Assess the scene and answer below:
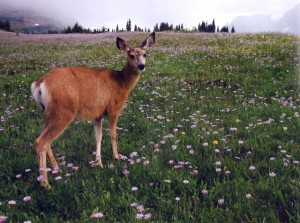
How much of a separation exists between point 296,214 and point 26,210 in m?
3.40

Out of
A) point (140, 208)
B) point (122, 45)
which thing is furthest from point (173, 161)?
point (122, 45)

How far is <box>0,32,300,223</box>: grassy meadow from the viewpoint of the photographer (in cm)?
434

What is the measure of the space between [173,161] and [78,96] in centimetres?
189

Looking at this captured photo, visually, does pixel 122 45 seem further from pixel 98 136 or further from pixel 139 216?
pixel 139 216

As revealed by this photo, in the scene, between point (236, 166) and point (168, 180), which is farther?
point (236, 166)

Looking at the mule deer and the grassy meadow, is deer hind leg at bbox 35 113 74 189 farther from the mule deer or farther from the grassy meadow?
the grassy meadow

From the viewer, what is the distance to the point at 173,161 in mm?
5637

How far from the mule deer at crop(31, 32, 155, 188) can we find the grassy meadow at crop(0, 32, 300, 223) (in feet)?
1.51

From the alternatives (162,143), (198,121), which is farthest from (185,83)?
(162,143)

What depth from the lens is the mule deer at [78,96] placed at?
5328 mm

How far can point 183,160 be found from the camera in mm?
5625

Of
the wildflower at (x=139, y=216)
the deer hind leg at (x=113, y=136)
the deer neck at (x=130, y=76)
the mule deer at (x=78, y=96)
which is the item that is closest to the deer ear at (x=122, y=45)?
the mule deer at (x=78, y=96)

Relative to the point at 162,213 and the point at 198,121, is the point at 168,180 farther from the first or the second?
the point at 198,121

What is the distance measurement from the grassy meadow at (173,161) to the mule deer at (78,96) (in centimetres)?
46
